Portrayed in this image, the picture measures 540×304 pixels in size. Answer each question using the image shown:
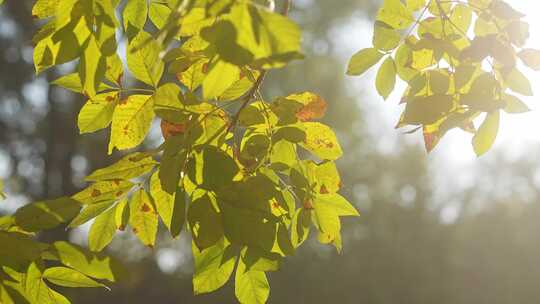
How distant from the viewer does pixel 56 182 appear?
12406 mm

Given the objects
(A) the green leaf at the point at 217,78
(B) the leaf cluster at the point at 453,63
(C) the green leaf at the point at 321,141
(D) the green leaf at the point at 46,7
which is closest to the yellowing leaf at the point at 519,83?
(B) the leaf cluster at the point at 453,63

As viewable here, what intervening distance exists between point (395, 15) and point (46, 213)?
3.07 feet

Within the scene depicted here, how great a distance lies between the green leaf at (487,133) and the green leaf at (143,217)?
74cm

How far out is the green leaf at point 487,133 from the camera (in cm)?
133

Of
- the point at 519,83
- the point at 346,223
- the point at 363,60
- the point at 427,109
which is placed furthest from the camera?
the point at 346,223

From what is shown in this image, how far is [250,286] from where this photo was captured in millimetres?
1265

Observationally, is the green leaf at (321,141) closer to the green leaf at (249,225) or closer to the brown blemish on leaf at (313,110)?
the brown blemish on leaf at (313,110)

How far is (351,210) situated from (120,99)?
1.86ft

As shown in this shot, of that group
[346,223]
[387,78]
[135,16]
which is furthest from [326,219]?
[346,223]

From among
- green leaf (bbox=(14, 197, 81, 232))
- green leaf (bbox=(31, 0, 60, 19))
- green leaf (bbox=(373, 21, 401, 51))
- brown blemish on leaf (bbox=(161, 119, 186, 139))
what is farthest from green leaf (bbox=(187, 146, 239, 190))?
green leaf (bbox=(373, 21, 401, 51))

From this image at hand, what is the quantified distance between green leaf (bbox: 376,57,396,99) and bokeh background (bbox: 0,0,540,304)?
9711 mm

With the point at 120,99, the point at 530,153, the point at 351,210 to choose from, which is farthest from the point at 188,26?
the point at 530,153

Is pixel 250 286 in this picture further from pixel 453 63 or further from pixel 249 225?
pixel 453 63

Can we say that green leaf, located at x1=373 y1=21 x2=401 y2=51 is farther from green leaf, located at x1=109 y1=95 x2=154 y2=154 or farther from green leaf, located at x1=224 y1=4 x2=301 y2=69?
green leaf, located at x1=224 y1=4 x2=301 y2=69
